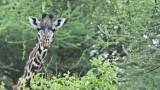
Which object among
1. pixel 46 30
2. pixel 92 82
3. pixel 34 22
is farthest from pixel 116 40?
pixel 92 82

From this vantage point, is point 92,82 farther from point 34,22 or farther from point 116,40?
point 116,40

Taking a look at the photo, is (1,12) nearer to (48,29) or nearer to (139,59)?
(48,29)

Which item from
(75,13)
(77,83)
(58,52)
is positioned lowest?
(58,52)

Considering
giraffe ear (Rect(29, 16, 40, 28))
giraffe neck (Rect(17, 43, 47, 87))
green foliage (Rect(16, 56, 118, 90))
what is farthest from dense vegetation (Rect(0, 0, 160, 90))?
giraffe ear (Rect(29, 16, 40, 28))

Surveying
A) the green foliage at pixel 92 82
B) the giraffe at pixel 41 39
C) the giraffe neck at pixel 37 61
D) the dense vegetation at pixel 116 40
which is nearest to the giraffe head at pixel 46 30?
the giraffe at pixel 41 39

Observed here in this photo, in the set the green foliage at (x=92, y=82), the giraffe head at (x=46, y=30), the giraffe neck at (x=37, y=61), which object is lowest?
the giraffe neck at (x=37, y=61)

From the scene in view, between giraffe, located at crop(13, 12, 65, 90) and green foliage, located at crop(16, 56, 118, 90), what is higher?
green foliage, located at crop(16, 56, 118, 90)

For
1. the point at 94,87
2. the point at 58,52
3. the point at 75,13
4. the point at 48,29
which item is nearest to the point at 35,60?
the point at 48,29

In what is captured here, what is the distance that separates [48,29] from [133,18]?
118cm

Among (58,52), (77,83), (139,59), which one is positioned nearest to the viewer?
(77,83)

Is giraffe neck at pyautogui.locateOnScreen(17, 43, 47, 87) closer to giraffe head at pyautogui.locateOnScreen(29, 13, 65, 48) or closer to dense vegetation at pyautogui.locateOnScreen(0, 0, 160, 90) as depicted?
giraffe head at pyautogui.locateOnScreen(29, 13, 65, 48)

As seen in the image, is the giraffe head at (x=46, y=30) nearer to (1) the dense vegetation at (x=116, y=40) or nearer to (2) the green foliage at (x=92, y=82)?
(1) the dense vegetation at (x=116, y=40)

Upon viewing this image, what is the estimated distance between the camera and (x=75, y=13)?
1366 centimetres

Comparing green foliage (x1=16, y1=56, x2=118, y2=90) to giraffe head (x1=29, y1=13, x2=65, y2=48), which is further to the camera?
giraffe head (x1=29, y1=13, x2=65, y2=48)
